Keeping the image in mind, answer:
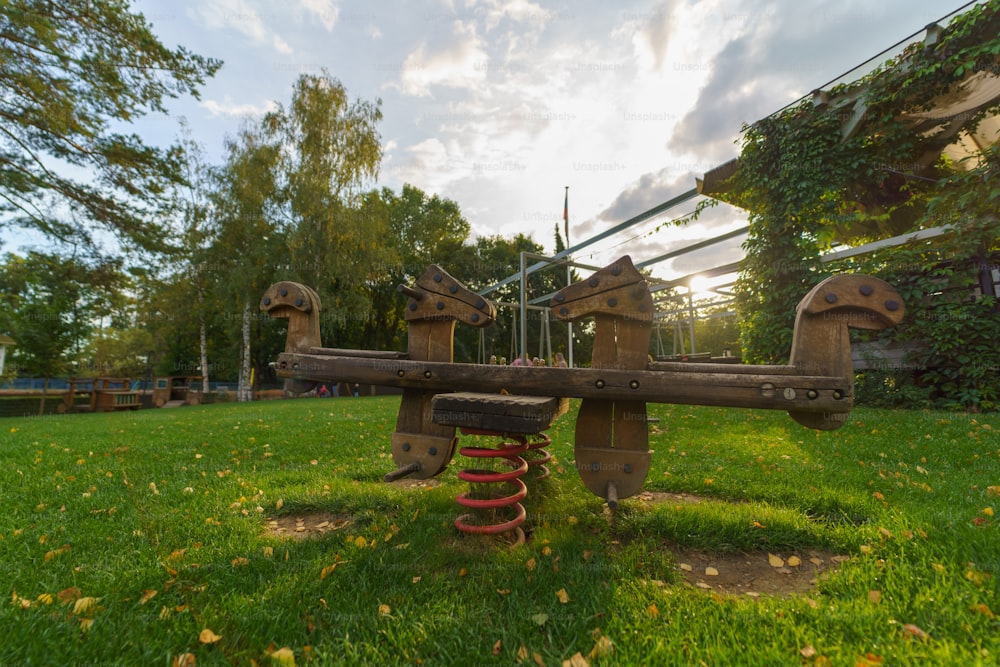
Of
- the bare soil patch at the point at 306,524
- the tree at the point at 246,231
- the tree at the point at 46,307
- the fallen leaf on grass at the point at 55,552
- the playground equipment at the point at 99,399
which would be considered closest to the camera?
the fallen leaf on grass at the point at 55,552

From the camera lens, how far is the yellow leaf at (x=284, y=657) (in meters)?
1.36

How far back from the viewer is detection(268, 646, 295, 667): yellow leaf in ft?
4.46

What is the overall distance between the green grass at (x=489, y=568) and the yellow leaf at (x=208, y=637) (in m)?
0.03

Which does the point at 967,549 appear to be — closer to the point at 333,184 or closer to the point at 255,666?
the point at 255,666

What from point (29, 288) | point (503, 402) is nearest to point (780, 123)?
point (503, 402)

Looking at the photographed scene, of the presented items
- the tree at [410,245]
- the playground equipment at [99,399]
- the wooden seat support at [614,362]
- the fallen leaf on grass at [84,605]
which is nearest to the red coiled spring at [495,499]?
the wooden seat support at [614,362]

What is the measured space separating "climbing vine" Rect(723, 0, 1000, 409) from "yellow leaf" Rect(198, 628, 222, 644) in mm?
8366

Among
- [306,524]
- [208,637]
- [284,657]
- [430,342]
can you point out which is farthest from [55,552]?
[430,342]

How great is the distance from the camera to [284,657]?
1374 millimetres

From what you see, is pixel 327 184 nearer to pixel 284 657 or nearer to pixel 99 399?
pixel 99 399

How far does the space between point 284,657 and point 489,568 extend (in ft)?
2.97

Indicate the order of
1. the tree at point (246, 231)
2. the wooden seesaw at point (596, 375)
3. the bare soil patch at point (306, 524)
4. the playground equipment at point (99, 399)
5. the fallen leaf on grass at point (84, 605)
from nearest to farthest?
the fallen leaf on grass at point (84, 605), the wooden seesaw at point (596, 375), the bare soil patch at point (306, 524), the playground equipment at point (99, 399), the tree at point (246, 231)

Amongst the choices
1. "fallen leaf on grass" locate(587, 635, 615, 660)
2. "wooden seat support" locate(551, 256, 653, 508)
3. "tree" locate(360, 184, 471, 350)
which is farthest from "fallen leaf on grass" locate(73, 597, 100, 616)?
"tree" locate(360, 184, 471, 350)

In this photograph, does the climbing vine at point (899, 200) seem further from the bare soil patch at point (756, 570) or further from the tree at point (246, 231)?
the tree at point (246, 231)
